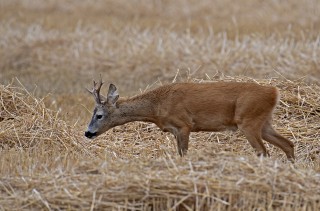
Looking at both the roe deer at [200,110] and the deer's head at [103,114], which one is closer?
the roe deer at [200,110]

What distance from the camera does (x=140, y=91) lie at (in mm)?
12555

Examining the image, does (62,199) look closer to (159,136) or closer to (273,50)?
(159,136)

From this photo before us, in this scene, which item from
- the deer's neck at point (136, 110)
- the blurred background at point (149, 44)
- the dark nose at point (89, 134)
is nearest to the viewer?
the dark nose at point (89, 134)

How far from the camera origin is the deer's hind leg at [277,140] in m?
10.1

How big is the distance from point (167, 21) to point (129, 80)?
5202 millimetres

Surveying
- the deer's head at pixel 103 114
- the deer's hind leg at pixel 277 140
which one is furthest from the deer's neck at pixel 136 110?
the deer's hind leg at pixel 277 140

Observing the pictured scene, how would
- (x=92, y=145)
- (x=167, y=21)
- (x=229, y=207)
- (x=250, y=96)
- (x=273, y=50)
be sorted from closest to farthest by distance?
(x=229, y=207) < (x=250, y=96) < (x=92, y=145) < (x=273, y=50) < (x=167, y=21)

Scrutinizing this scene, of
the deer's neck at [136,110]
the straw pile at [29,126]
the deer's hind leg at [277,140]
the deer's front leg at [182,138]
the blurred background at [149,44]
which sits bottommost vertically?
the blurred background at [149,44]

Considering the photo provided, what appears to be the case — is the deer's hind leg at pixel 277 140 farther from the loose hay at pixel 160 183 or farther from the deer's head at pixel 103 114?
the deer's head at pixel 103 114

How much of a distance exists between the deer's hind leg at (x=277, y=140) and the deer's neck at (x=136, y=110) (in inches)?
54.5

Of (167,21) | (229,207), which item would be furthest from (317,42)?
(229,207)

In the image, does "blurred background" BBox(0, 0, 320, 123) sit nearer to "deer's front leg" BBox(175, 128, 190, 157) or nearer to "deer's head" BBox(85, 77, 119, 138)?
"deer's head" BBox(85, 77, 119, 138)

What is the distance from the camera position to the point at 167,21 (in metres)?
22.9

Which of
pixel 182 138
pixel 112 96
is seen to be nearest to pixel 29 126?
pixel 112 96
